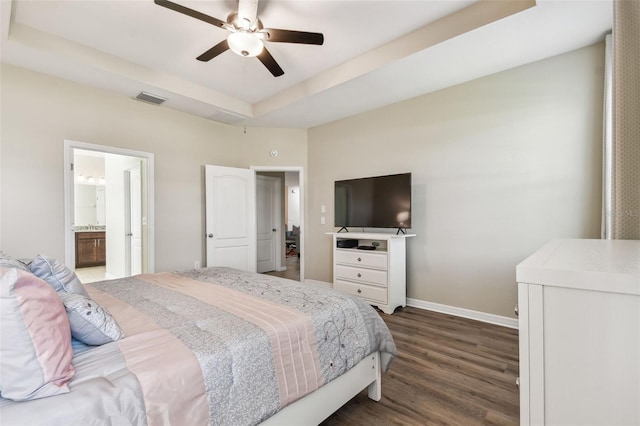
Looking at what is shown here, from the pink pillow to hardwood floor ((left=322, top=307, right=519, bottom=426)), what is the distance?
137 centimetres

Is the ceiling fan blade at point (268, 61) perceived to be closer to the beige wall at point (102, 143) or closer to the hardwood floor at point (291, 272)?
the beige wall at point (102, 143)

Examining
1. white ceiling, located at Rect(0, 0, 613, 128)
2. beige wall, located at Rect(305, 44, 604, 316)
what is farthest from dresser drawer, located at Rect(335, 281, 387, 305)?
white ceiling, located at Rect(0, 0, 613, 128)

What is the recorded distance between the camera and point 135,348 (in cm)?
114

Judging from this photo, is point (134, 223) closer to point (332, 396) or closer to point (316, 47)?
point (316, 47)

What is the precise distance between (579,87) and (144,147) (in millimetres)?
4856

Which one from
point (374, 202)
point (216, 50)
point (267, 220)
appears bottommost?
point (267, 220)

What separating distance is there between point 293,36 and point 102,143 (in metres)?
2.78

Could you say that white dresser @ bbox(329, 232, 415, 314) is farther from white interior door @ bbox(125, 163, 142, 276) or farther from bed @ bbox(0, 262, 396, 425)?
white interior door @ bbox(125, 163, 142, 276)

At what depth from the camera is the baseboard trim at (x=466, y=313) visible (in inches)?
122

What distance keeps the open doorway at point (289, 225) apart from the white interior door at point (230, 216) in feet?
1.47

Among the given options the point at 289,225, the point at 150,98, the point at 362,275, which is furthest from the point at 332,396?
the point at 289,225

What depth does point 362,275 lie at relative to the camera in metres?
3.77

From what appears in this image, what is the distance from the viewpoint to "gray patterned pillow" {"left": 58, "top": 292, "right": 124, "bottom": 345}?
1139mm

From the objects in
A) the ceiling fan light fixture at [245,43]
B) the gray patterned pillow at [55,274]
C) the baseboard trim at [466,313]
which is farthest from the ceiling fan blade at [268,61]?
the baseboard trim at [466,313]
